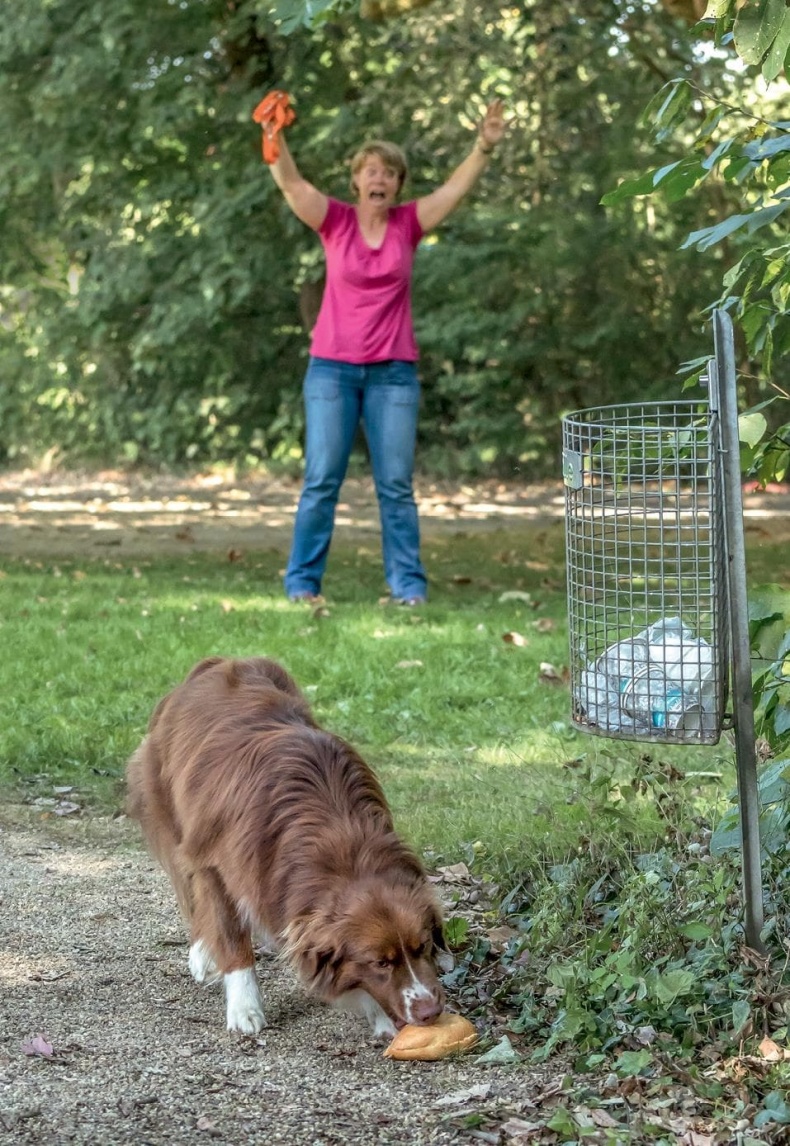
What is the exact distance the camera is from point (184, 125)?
11.5m

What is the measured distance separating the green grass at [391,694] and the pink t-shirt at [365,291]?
4.94 feet

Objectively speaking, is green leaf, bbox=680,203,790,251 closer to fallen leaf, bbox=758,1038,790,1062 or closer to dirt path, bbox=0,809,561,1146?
fallen leaf, bbox=758,1038,790,1062

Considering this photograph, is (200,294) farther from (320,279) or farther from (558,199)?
(558,199)

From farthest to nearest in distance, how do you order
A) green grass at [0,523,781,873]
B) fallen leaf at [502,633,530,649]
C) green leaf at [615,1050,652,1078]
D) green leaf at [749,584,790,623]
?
fallen leaf at [502,633,530,649] → green grass at [0,523,781,873] → green leaf at [749,584,790,623] → green leaf at [615,1050,652,1078]

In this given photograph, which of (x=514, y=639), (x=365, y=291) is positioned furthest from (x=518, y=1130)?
(x=365, y=291)

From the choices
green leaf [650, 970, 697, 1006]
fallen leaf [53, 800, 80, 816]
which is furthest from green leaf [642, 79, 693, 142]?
fallen leaf [53, 800, 80, 816]

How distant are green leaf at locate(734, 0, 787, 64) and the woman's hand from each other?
524 centimetres

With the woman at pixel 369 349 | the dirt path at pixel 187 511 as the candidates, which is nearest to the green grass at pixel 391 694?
the woman at pixel 369 349

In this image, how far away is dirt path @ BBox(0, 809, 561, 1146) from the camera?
310 centimetres

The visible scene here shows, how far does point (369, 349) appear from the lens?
8789mm

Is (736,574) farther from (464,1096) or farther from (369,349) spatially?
(369,349)

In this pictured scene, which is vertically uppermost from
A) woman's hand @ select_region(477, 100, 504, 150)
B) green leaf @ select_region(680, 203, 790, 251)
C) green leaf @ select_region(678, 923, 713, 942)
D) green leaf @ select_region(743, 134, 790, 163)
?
woman's hand @ select_region(477, 100, 504, 150)

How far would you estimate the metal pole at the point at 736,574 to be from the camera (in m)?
3.29

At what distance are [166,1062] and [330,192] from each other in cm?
953
